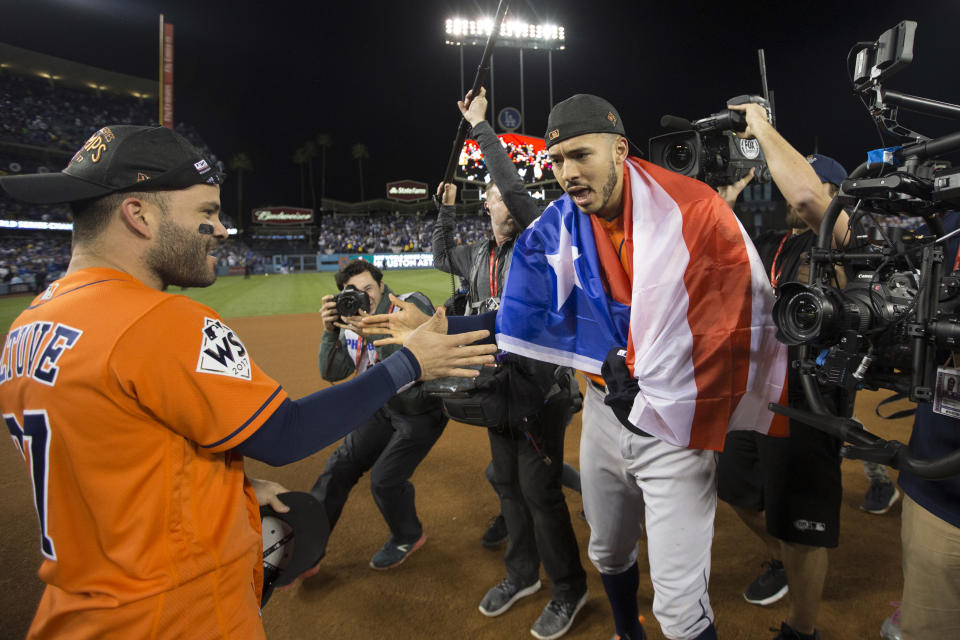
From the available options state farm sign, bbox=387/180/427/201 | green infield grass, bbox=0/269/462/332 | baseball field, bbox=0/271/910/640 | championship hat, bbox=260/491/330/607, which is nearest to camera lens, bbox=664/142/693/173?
baseball field, bbox=0/271/910/640

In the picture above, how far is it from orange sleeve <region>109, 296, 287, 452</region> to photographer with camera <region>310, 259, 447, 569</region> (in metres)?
1.84

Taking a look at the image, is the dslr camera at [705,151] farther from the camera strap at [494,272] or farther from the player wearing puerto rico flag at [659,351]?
the camera strap at [494,272]

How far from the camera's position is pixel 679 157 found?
2.38 m

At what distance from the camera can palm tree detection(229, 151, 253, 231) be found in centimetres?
5560

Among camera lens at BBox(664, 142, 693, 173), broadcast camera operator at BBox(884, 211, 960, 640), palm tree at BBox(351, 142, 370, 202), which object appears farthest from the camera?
palm tree at BBox(351, 142, 370, 202)

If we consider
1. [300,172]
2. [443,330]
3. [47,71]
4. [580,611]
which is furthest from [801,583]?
[300,172]

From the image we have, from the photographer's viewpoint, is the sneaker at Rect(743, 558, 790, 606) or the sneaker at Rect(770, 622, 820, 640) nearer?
the sneaker at Rect(770, 622, 820, 640)

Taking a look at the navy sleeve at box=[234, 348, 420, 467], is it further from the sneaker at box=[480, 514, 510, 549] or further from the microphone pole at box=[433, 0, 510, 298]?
the sneaker at box=[480, 514, 510, 549]

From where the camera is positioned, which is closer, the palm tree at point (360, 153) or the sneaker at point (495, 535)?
the sneaker at point (495, 535)

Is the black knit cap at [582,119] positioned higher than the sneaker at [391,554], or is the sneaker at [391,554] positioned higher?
the black knit cap at [582,119]

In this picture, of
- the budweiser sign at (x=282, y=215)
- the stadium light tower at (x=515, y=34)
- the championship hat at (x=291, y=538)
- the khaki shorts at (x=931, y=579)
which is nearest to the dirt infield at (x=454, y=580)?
the khaki shorts at (x=931, y=579)

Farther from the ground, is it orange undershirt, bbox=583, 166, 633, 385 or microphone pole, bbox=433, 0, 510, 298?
microphone pole, bbox=433, 0, 510, 298

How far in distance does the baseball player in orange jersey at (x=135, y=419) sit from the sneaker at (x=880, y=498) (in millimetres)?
4296

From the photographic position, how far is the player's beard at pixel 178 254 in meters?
1.49
